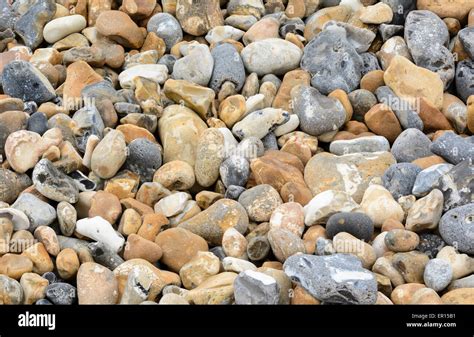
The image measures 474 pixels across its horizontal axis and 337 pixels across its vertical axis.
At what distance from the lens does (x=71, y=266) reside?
15.3ft

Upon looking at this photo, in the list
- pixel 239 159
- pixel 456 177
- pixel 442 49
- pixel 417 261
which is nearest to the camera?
pixel 417 261

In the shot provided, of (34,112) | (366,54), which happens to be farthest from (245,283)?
(366,54)

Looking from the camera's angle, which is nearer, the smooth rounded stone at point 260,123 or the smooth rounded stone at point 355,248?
the smooth rounded stone at point 355,248

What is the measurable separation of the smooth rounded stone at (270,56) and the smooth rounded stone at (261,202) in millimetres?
1231

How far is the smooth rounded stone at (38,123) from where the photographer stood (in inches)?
220

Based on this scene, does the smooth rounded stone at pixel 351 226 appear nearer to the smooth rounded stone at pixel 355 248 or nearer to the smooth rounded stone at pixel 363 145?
the smooth rounded stone at pixel 355 248

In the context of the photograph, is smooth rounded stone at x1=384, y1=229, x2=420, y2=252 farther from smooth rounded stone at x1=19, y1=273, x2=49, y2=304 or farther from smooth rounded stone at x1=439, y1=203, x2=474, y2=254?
smooth rounded stone at x1=19, y1=273, x2=49, y2=304

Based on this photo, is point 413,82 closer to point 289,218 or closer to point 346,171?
point 346,171

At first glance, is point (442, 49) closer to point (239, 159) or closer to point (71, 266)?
point (239, 159)

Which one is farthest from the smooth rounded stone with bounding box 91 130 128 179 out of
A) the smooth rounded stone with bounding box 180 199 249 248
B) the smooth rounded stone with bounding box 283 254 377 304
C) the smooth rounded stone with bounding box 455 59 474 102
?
the smooth rounded stone with bounding box 455 59 474 102

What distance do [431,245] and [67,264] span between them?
1.84 metres

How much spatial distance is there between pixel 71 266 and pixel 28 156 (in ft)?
3.00

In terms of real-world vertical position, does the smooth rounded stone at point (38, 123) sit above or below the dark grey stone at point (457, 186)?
below

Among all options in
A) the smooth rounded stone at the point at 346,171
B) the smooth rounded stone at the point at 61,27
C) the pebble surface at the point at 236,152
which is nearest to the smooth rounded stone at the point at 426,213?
the pebble surface at the point at 236,152
